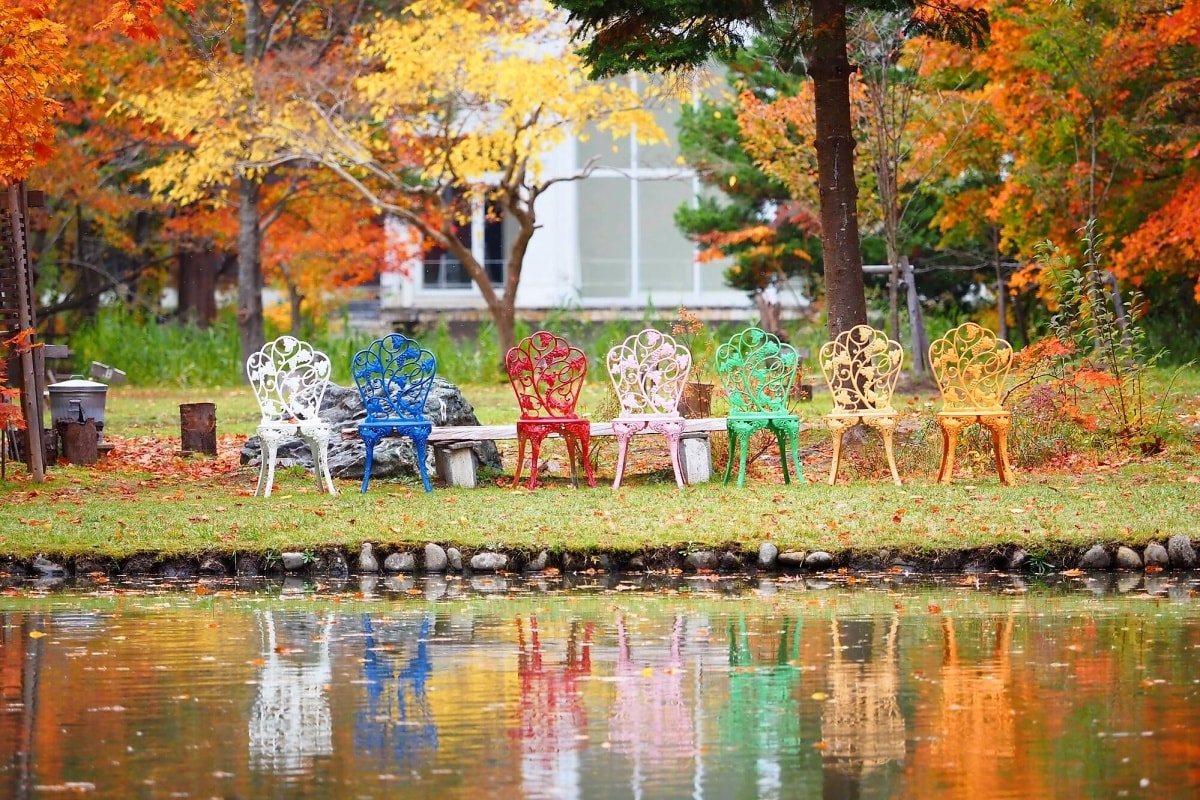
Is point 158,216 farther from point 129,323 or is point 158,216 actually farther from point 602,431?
point 602,431

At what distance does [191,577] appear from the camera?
33.9 ft

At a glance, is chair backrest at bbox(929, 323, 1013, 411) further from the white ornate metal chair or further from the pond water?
the white ornate metal chair

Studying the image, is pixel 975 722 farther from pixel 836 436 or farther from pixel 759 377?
pixel 759 377

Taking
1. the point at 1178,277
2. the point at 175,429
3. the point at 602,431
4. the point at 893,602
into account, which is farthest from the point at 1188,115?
the point at 893,602

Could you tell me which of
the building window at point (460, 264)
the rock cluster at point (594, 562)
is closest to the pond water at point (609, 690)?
the rock cluster at point (594, 562)

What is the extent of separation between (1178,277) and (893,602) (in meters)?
17.4

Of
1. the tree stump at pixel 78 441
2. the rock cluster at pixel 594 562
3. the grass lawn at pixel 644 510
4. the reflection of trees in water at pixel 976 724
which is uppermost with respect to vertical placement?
the tree stump at pixel 78 441

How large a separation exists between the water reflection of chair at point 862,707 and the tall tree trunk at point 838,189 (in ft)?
23.9

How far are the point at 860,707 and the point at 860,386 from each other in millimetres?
8689

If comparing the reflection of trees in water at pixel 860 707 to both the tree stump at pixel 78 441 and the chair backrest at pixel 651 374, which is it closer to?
the chair backrest at pixel 651 374

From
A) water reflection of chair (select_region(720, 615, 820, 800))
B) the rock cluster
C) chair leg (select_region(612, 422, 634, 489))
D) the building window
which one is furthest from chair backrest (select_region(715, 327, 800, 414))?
the building window

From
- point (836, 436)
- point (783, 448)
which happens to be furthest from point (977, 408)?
point (783, 448)

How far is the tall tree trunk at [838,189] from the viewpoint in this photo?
15.0 m

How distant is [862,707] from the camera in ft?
20.8
